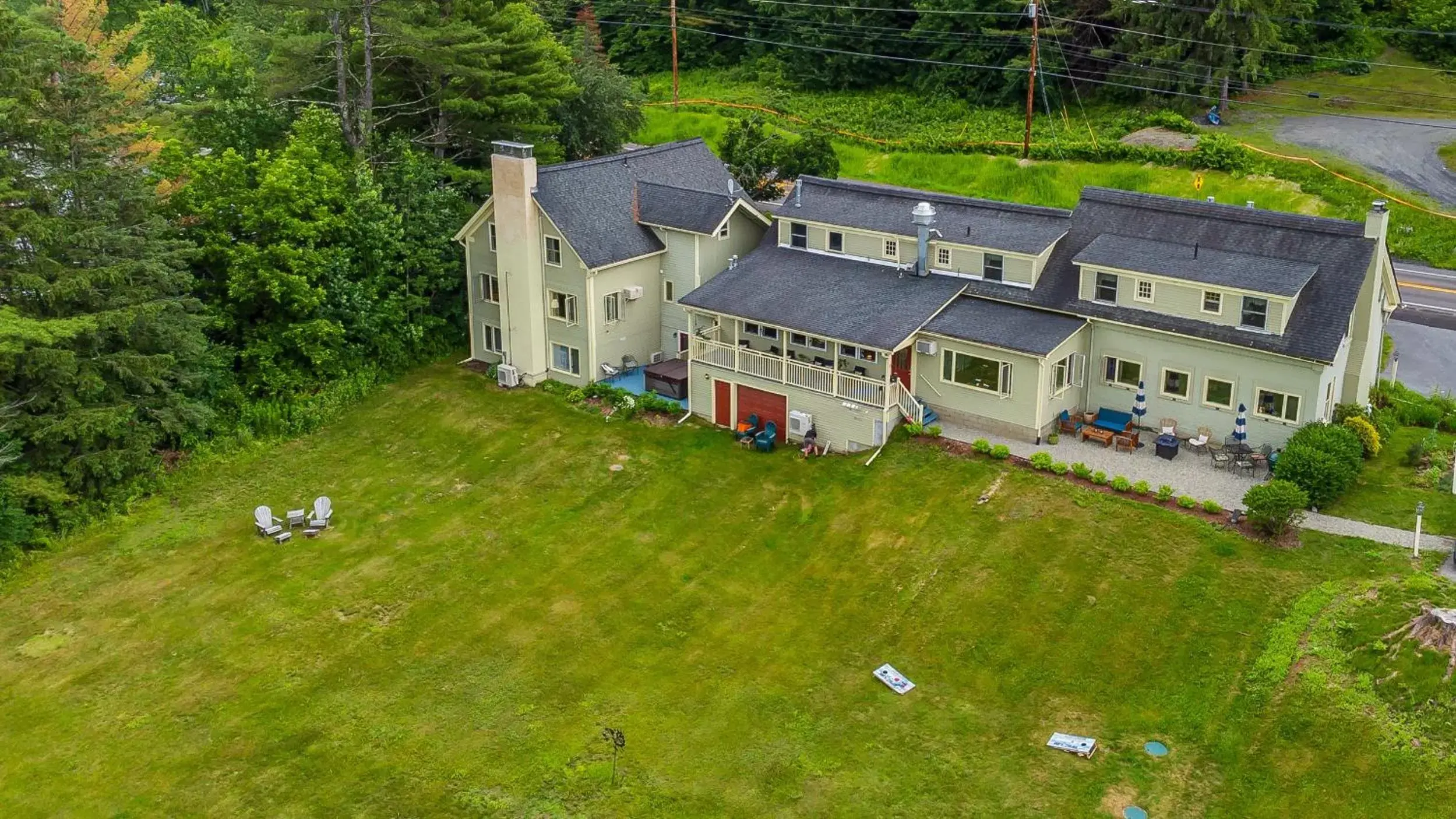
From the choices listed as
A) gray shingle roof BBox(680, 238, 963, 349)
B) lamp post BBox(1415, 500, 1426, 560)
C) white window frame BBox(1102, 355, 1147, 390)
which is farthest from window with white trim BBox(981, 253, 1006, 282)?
lamp post BBox(1415, 500, 1426, 560)

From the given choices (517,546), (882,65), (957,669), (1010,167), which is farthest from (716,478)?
(882,65)

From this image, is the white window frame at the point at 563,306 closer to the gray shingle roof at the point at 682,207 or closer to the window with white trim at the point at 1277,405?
A: the gray shingle roof at the point at 682,207

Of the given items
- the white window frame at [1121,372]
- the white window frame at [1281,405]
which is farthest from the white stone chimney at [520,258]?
the white window frame at [1281,405]

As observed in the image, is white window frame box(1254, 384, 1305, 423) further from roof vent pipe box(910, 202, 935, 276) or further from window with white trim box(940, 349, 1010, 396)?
roof vent pipe box(910, 202, 935, 276)

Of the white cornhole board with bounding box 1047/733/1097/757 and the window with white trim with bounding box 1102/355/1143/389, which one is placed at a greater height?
the window with white trim with bounding box 1102/355/1143/389

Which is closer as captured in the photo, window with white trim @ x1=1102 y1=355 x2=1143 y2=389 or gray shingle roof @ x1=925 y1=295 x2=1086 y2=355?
gray shingle roof @ x1=925 y1=295 x2=1086 y2=355

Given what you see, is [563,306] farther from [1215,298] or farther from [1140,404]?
[1215,298]
